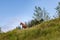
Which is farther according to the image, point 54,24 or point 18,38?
point 54,24

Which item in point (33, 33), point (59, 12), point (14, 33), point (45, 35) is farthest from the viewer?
point (59, 12)

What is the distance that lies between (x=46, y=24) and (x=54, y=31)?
3.16 m

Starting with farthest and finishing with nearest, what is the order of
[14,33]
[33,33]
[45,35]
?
[14,33]
[33,33]
[45,35]

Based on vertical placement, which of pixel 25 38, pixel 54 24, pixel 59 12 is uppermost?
pixel 59 12

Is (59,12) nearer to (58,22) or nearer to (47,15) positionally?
(47,15)

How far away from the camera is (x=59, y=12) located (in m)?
51.7

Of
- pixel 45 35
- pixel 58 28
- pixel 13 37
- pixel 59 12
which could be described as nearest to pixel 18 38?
pixel 13 37

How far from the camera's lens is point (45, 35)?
20641mm

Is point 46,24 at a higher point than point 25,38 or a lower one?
higher

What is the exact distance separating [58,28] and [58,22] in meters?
2.31

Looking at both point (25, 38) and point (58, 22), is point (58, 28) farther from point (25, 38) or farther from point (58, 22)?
point (25, 38)

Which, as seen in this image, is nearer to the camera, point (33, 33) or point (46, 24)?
point (33, 33)

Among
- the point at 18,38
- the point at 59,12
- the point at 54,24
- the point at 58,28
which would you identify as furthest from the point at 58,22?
the point at 59,12

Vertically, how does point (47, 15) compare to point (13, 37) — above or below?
above
